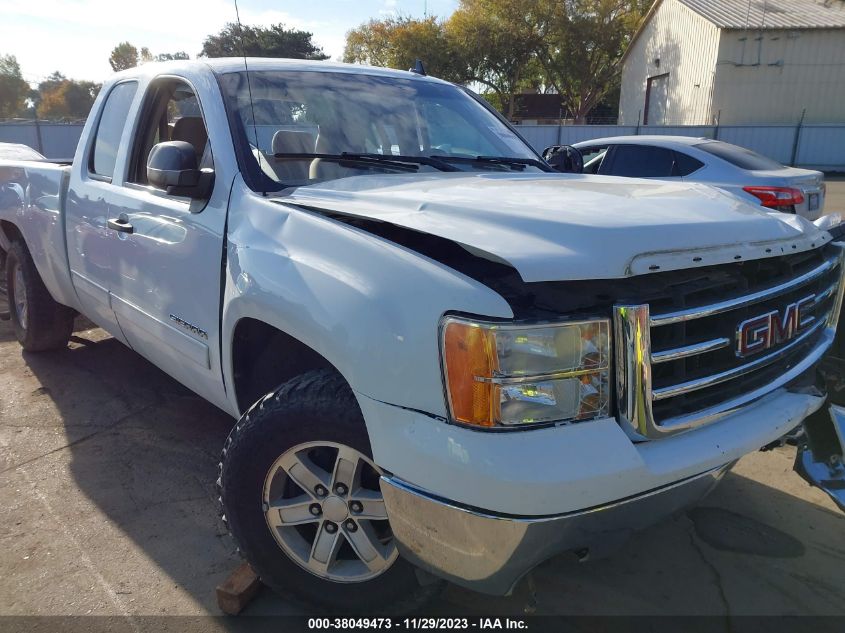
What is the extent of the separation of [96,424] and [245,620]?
2.10m

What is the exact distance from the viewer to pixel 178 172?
2.57 m

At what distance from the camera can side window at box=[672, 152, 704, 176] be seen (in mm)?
6973

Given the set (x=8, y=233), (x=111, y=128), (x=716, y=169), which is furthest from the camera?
(x=716, y=169)

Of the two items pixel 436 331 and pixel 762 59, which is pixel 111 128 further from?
pixel 762 59

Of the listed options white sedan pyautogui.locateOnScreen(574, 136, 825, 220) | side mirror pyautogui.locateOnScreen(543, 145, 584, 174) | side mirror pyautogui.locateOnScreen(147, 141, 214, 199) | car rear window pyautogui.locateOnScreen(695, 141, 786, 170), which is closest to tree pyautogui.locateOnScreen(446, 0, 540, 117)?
white sedan pyautogui.locateOnScreen(574, 136, 825, 220)

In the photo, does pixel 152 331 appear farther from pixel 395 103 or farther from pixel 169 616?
pixel 395 103

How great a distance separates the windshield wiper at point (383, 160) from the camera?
9.24 feet

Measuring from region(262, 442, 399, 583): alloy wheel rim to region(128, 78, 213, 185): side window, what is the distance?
68.1 inches

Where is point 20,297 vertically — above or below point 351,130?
below

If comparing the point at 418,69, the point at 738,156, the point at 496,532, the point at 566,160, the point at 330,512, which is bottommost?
the point at 330,512

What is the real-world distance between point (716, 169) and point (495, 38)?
3221 centimetres

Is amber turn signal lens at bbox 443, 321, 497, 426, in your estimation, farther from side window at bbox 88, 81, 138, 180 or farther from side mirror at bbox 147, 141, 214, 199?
side window at bbox 88, 81, 138, 180

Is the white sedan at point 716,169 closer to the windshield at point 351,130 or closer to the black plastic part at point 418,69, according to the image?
the black plastic part at point 418,69

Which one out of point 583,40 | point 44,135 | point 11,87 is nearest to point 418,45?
point 583,40
